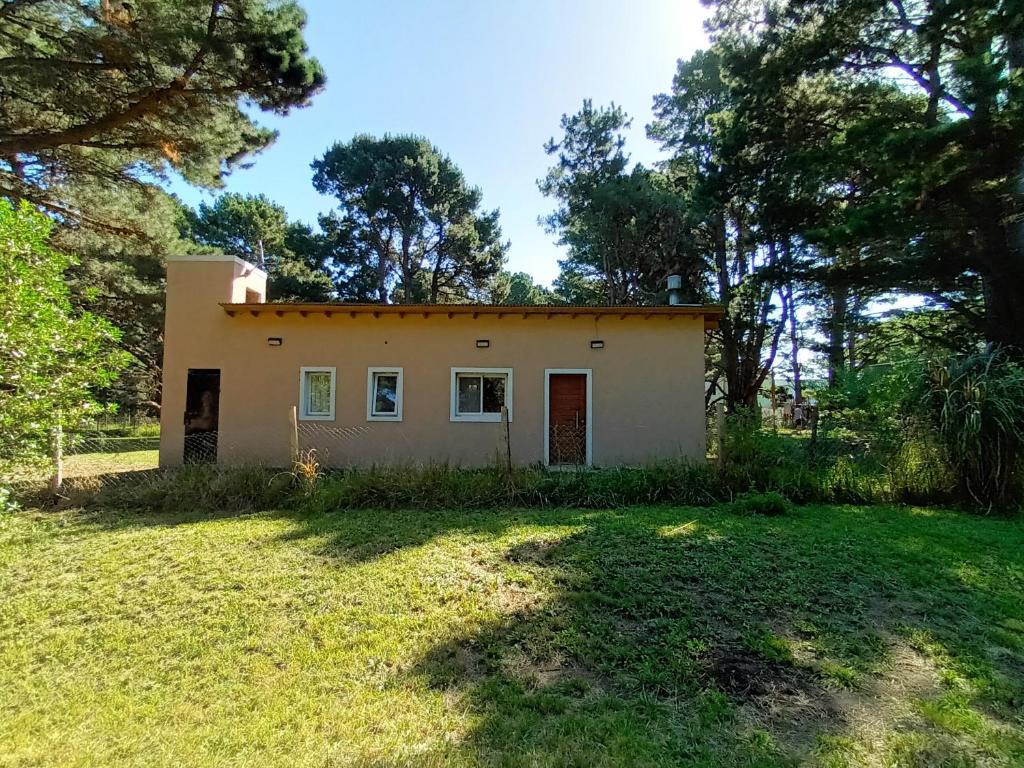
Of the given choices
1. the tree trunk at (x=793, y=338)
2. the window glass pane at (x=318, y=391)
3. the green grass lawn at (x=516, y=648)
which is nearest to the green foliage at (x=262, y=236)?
the window glass pane at (x=318, y=391)

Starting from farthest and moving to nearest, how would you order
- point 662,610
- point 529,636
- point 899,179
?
point 899,179
point 662,610
point 529,636

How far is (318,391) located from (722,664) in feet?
28.8

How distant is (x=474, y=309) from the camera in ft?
30.9

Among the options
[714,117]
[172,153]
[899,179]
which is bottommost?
[899,179]

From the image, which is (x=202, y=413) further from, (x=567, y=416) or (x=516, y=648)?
(x=516, y=648)

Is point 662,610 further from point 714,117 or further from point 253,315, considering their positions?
point 714,117

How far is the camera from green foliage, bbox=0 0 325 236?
8.18 metres

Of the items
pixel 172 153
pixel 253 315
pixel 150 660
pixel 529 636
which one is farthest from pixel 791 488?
pixel 172 153

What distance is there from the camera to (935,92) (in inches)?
383

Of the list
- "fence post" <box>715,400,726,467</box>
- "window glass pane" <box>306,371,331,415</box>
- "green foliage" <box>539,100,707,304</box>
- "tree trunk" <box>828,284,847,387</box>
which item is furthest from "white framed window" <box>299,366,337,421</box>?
"tree trunk" <box>828,284,847,387</box>

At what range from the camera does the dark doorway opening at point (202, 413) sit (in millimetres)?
9586

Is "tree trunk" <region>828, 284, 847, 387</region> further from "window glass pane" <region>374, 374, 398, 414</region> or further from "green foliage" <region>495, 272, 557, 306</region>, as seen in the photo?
"green foliage" <region>495, 272, 557, 306</region>

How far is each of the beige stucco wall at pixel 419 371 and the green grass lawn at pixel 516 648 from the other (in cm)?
450

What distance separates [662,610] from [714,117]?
16640 millimetres
